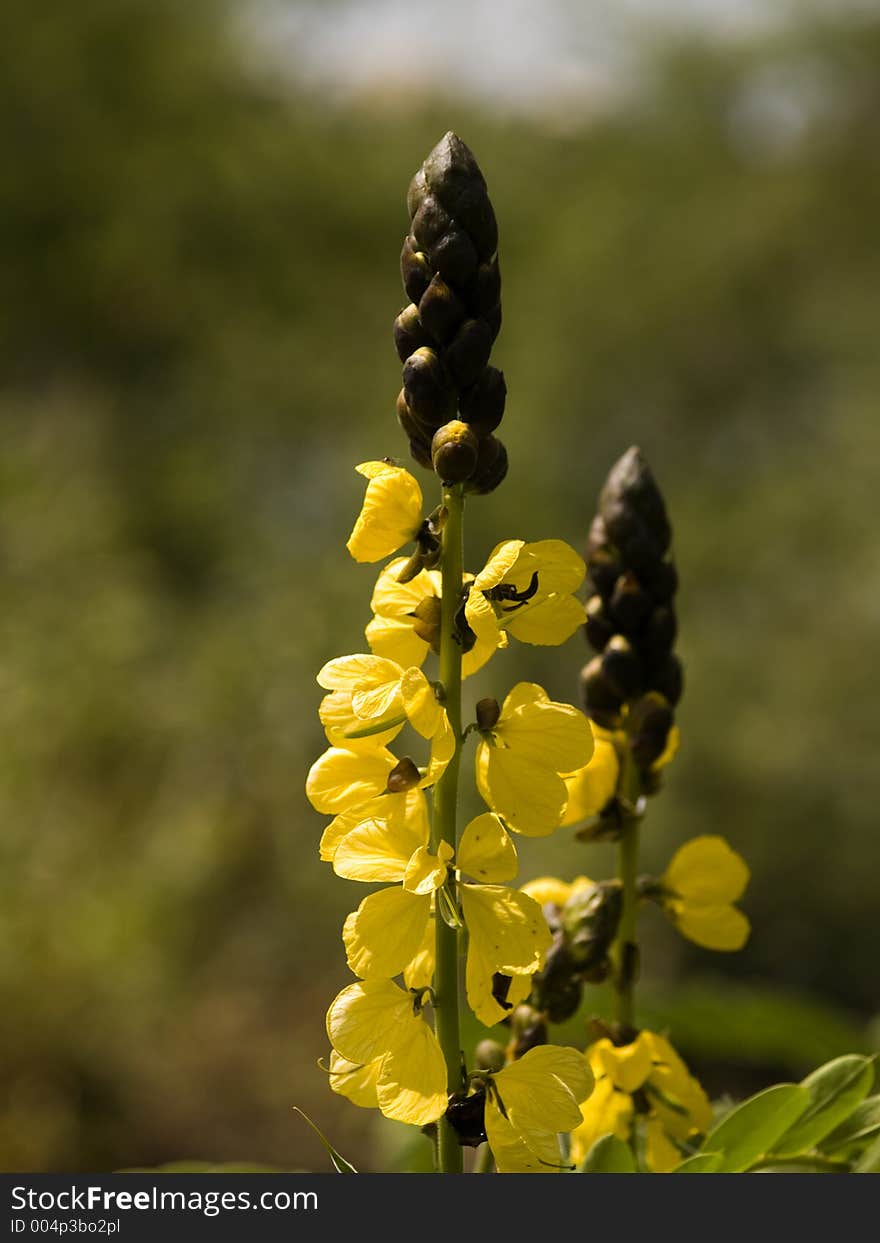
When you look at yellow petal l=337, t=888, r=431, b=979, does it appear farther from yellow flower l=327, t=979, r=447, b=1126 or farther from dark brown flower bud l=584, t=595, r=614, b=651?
dark brown flower bud l=584, t=595, r=614, b=651

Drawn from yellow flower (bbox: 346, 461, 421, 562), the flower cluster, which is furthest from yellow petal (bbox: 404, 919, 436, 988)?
yellow flower (bbox: 346, 461, 421, 562)

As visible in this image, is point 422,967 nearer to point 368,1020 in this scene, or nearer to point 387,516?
point 368,1020

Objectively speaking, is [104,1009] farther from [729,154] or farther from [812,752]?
[729,154]

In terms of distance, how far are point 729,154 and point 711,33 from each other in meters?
0.39

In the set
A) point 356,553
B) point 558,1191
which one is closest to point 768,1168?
point 558,1191

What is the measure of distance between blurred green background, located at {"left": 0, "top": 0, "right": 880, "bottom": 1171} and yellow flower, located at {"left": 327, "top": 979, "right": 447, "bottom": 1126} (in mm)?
267

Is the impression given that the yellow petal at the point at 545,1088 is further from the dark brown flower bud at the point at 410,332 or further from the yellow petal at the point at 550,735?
the dark brown flower bud at the point at 410,332

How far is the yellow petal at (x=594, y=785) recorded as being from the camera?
1.35 ft

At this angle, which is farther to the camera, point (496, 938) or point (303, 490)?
point (303, 490)

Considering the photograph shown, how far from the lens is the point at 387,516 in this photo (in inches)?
13.4

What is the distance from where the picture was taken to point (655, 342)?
3871 mm

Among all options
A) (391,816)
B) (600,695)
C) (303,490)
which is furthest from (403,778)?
(303,490)

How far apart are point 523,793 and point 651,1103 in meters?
0.14

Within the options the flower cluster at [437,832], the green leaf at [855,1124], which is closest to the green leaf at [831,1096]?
the green leaf at [855,1124]
